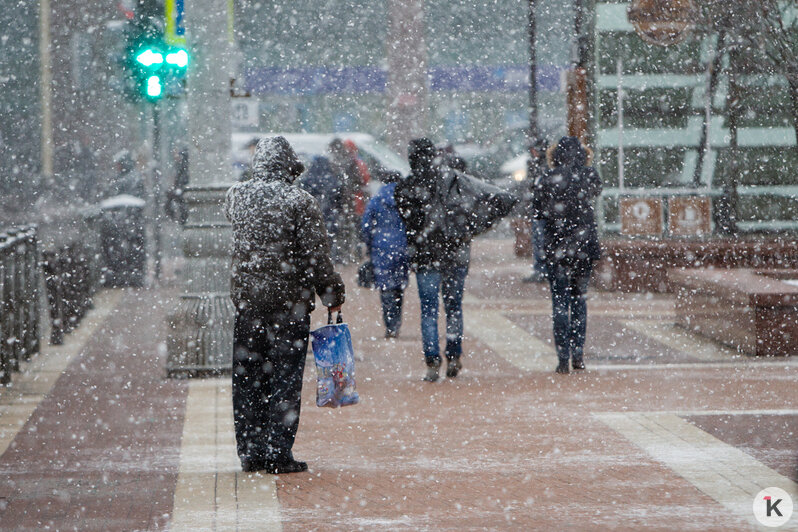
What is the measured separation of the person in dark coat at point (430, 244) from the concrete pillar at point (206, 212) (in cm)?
150

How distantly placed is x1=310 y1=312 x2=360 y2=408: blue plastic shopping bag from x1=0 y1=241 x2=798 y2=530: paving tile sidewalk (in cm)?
43

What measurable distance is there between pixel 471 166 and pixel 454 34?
7.73 meters

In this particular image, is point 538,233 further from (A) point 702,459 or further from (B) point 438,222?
(A) point 702,459

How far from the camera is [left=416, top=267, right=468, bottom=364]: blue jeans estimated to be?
32.7 feet

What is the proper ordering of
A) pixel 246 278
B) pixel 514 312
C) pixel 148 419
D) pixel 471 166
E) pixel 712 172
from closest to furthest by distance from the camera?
pixel 246 278
pixel 148 419
pixel 514 312
pixel 712 172
pixel 471 166

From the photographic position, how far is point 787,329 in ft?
36.6

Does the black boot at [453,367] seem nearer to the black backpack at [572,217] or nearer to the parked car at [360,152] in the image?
the black backpack at [572,217]

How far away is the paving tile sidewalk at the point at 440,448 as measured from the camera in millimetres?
6086

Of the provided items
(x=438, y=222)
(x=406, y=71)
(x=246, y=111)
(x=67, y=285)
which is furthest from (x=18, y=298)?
(x=406, y=71)

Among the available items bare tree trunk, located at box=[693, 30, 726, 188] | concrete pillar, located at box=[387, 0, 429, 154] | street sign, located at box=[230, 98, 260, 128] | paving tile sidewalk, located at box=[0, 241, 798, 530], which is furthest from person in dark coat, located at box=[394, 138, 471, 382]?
concrete pillar, located at box=[387, 0, 429, 154]

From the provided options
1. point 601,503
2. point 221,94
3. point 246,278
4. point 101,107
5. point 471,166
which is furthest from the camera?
point 471,166

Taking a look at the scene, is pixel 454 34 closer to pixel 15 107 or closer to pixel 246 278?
pixel 15 107

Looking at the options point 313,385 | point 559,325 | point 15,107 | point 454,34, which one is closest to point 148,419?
point 313,385

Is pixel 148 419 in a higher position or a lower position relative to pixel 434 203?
lower
